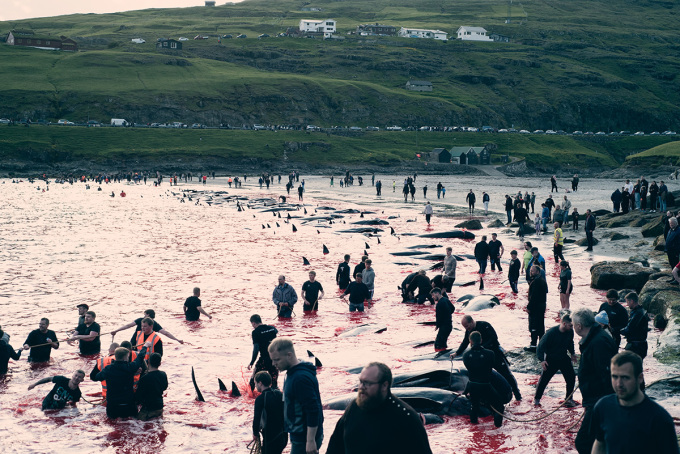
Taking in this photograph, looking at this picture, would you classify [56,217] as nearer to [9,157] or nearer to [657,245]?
[657,245]

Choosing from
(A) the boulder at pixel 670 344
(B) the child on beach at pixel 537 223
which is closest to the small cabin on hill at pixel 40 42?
(B) the child on beach at pixel 537 223

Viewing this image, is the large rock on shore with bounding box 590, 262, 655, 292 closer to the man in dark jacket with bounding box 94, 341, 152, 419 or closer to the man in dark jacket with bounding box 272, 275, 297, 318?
the man in dark jacket with bounding box 272, 275, 297, 318

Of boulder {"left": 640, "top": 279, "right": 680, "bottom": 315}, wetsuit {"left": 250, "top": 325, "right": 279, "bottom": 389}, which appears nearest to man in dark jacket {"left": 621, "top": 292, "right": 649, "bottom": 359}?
boulder {"left": 640, "top": 279, "right": 680, "bottom": 315}

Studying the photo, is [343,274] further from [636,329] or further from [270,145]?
[270,145]

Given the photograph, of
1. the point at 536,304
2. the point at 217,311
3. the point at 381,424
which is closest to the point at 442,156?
the point at 217,311

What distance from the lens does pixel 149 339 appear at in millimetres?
12047

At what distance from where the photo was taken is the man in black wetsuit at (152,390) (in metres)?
10.9

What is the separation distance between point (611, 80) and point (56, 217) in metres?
166

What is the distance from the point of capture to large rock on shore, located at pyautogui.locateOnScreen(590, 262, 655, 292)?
19.7 m

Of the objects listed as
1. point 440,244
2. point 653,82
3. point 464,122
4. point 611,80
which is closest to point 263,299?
point 440,244

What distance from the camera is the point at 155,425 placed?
435 inches

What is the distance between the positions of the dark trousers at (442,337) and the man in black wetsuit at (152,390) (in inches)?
244

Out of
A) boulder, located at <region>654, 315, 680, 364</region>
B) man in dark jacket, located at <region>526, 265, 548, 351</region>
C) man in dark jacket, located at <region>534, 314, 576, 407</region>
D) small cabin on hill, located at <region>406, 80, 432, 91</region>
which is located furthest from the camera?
small cabin on hill, located at <region>406, 80, 432, 91</region>

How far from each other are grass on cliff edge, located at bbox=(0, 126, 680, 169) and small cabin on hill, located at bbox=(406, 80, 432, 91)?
113 ft
